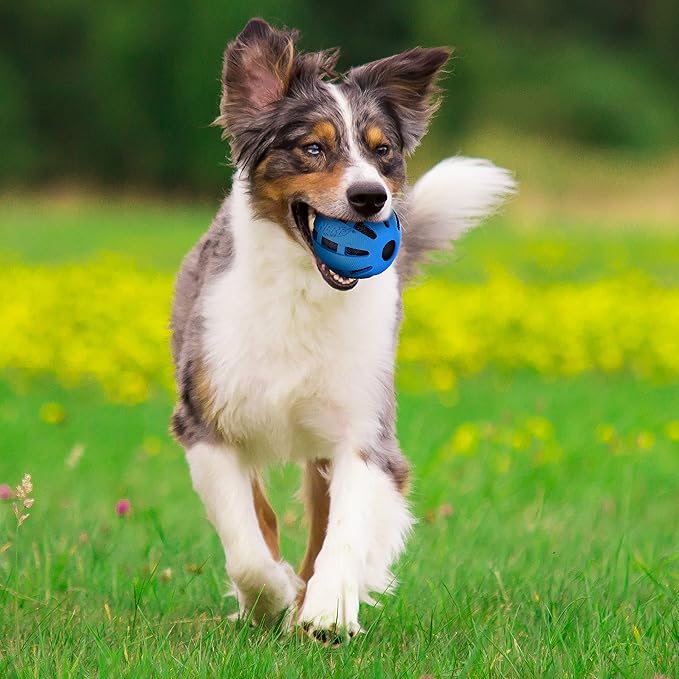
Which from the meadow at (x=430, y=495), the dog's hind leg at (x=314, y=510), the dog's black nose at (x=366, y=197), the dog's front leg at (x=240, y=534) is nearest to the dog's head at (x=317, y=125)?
the dog's black nose at (x=366, y=197)

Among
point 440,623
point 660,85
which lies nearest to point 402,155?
point 440,623

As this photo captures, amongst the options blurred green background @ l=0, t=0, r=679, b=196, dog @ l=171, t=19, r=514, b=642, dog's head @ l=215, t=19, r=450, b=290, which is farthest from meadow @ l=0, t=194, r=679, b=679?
blurred green background @ l=0, t=0, r=679, b=196

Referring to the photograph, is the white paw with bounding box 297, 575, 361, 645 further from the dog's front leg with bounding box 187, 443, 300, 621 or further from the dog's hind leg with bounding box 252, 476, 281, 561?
the dog's hind leg with bounding box 252, 476, 281, 561

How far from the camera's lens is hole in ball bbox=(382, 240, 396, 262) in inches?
165

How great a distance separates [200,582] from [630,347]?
6237 millimetres

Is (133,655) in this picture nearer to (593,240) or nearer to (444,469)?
(444,469)

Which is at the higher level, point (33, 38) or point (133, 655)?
point (133, 655)

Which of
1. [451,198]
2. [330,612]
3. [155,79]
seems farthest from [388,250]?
[155,79]

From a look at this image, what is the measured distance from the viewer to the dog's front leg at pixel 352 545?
3938mm

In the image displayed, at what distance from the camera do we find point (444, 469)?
6660mm

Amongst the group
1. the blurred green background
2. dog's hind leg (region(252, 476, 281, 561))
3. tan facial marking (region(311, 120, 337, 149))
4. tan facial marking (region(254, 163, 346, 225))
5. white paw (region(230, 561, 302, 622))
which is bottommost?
the blurred green background

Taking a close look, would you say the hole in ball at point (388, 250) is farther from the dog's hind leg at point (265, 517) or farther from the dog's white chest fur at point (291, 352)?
the dog's hind leg at point (265, 517)

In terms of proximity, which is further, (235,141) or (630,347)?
(630,347)

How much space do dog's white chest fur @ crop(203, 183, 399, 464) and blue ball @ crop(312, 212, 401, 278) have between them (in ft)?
0.55
